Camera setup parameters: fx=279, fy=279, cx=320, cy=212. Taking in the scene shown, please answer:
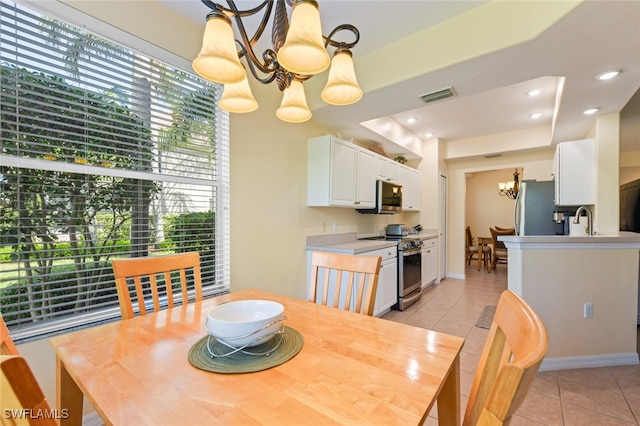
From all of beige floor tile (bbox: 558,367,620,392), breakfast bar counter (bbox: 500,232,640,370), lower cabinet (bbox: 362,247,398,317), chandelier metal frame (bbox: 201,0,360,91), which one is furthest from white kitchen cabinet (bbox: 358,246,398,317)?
chandelier metal frame (bbox: 201,0,360,91)

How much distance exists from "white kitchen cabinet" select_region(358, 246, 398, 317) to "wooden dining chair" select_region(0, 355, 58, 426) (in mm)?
2799

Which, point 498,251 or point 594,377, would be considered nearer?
point 594,377

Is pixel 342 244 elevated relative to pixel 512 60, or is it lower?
lower

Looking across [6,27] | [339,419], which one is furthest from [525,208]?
[6,27]

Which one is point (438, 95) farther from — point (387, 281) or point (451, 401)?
point (451, 401)

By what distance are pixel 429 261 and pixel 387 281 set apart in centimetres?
161

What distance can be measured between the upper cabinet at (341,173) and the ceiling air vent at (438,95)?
99 cm

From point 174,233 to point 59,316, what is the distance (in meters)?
0.78

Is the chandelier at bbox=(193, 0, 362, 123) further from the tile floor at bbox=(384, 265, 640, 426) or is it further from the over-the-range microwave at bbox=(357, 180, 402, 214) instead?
the over-the-range microwave at bbox=(357, 180, 402, 214)

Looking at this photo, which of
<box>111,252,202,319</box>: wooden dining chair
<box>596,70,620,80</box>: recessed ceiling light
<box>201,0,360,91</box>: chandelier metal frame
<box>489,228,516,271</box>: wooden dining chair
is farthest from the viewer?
<box>489,228,516,271</box>: wooden dining chair

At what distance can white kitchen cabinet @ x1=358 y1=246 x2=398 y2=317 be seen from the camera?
3242mm

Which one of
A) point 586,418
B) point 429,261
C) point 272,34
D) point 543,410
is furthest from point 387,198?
point 272,34

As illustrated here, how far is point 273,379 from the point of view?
831 millimetres

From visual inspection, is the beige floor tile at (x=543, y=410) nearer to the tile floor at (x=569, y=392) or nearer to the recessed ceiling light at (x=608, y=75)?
the tile floor at (x=569, y=392)
